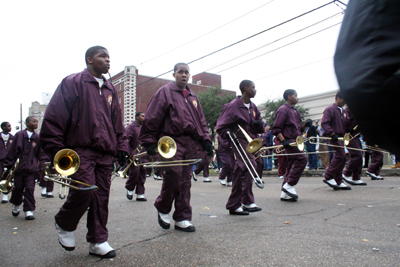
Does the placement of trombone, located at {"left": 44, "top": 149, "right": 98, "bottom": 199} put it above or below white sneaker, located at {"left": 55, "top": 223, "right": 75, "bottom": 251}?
above

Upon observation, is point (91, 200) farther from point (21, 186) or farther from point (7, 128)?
point (7, 128)

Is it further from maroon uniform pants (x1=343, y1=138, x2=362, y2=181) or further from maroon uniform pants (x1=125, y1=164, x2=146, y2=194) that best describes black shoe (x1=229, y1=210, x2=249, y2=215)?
maroon uniform pants (x1=343, y1=138, x2=362, y2=181)

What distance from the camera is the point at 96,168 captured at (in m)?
3.43

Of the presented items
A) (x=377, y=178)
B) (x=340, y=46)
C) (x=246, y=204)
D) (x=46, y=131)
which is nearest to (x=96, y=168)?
(x=46, y=131)

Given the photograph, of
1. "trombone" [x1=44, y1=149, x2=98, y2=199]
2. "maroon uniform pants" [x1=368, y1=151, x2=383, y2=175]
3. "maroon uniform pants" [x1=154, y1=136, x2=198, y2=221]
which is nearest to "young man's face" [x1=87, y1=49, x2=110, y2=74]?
"trombone" [x1=44, y1=149, x2=98, y2=199]

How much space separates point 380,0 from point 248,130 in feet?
14.9

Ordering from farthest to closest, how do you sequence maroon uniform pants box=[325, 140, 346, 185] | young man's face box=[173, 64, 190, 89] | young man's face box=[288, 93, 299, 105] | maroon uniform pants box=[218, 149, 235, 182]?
1. maroon uniform pants box=[218, 149, 235, 182]
2. maroon uniform pants box=[325, 140, 346, 185]
3. young man's face box=[288, 93, 299, 105]
4. young man's face box=[173, 64, 190, 89]

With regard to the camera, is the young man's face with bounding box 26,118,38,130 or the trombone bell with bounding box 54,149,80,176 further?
the young man's face with bounding box 26,118,38,130

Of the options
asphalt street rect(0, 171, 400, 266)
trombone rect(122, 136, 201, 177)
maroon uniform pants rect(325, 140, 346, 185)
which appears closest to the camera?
asphalt street rect(0, 171, 400, 266)

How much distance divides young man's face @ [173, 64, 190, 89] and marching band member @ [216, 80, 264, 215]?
1.13 metres

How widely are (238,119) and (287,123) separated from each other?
64.7 inches

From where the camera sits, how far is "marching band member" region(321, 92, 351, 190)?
7.51m

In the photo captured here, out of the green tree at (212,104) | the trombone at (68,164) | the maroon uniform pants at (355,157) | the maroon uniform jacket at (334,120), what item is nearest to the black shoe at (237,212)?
the trombone at (68,164)

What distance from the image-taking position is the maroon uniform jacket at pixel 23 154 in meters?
6.09
